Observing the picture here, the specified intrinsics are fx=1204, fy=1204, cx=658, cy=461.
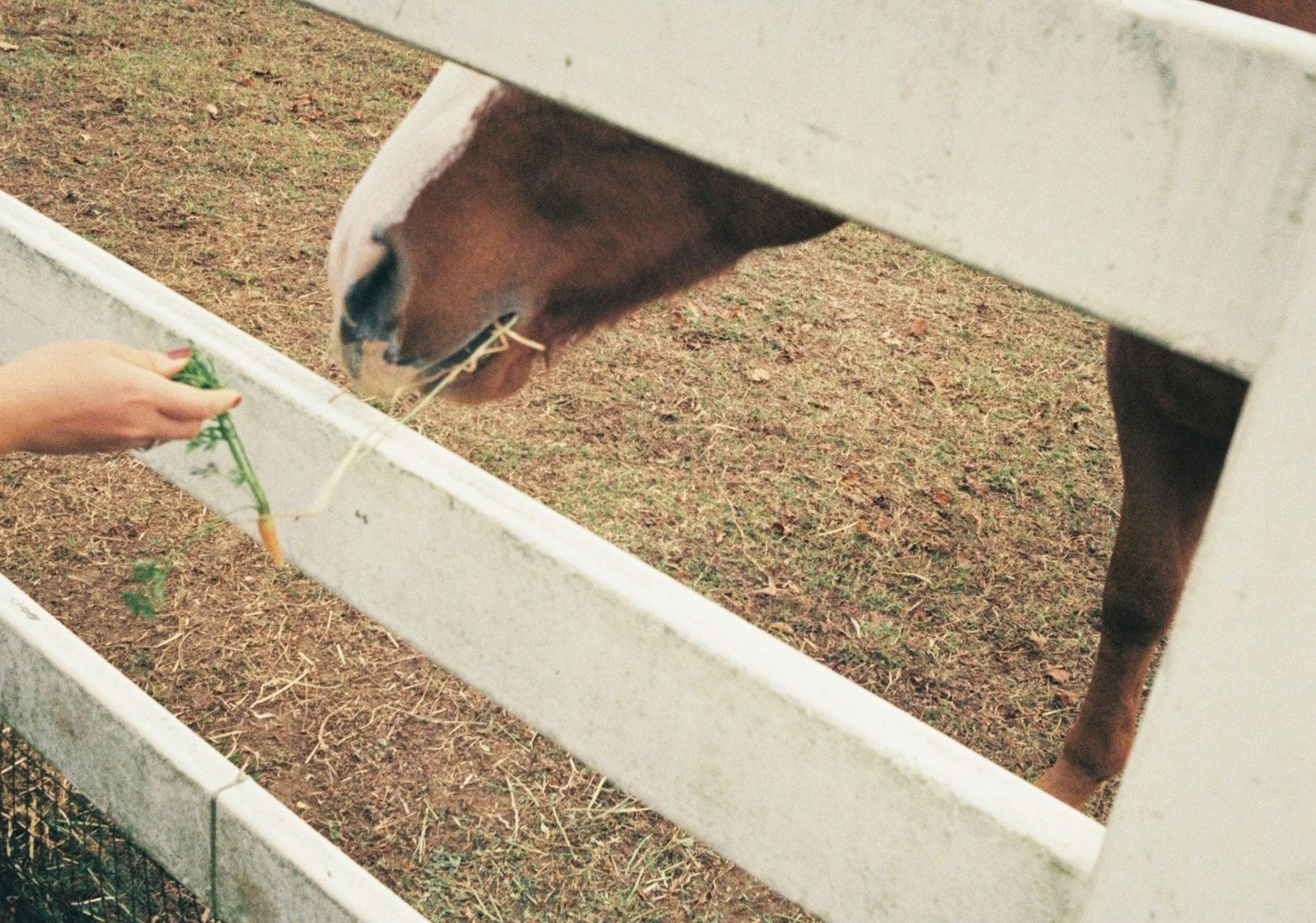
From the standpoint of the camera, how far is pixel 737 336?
4.00m

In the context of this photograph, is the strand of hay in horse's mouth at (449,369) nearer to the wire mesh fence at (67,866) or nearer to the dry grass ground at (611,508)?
the wire mesh fence at (67,866)

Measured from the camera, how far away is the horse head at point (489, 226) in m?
1.42

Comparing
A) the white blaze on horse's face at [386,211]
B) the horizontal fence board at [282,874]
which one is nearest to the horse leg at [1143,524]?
the white blaze on horse's face at [386,211]

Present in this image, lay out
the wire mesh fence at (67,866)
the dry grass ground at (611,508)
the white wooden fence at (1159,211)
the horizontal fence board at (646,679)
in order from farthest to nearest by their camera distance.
A: the dry grass ground at (611,508) → the wire mesh fence at (67,866) → the horizontal fence board at (646,679) → the white wooden fence at (1159,211)

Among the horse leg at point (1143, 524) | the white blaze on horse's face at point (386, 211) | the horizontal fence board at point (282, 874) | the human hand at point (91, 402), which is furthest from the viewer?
the horse leg at point (1143, 524)

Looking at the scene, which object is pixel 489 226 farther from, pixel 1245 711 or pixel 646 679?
pixel 1245 711

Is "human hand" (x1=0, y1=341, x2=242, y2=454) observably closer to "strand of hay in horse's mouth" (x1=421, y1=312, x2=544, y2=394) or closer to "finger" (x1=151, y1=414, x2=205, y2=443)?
"finger" (x1=151, y1=414, x2=205, y2=443)

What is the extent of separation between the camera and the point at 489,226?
1467mm

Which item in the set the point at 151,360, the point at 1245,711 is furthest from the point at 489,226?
the point at 1245,711

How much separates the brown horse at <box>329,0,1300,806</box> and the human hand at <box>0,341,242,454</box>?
0.40 metres

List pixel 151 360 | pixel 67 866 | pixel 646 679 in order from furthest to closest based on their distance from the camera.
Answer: pixel 67 866
pixel 151 360
pixel 646 679

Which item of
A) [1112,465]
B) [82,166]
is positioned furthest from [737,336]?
[82,166]

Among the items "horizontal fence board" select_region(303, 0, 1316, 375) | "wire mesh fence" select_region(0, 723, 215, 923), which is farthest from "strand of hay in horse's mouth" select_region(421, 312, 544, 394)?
"wire mesh fence" select_region(0, 723, 215, 923)

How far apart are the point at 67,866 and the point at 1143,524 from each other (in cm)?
193
